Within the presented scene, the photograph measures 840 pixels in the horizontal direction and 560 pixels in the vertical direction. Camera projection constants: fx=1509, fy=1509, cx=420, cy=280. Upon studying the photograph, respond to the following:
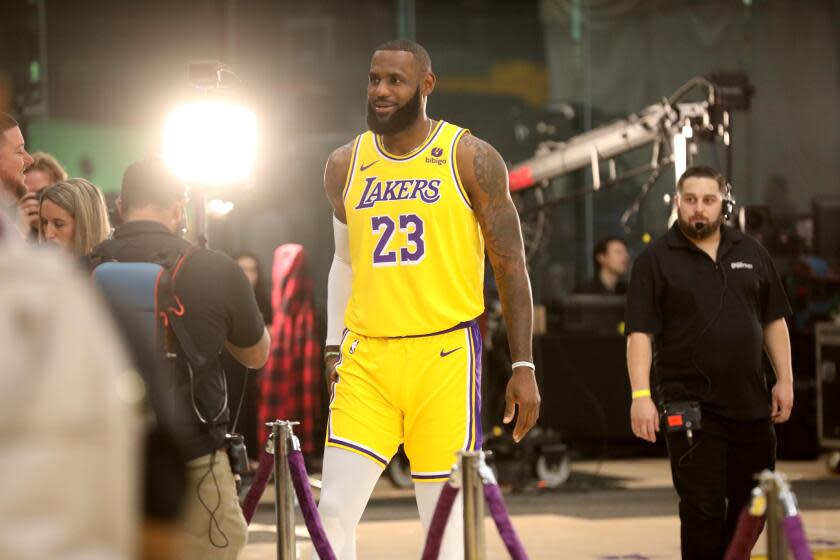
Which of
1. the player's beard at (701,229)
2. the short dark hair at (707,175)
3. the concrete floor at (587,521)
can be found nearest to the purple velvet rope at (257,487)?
the player's beard at (701,229)

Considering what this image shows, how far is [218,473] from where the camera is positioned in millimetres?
4594

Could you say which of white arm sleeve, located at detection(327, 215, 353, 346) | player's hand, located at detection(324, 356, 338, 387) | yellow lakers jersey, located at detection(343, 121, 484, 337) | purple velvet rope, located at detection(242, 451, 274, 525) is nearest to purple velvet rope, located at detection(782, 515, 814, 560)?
yellow lakers jersey, located at detection(343, 121, 484, 337)

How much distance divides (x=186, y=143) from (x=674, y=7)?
8621mm

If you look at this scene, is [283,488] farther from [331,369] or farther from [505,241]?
[505,241]

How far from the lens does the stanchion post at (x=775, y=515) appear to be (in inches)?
151

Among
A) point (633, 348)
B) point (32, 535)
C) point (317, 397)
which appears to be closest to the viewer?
point (32, 535)

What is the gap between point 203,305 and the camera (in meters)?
4.52

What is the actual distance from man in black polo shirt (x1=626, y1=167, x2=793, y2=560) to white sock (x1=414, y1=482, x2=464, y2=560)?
1280 mm

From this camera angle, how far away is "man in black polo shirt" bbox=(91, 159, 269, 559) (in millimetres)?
4504

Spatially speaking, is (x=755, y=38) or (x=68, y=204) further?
(x=755, y=38)

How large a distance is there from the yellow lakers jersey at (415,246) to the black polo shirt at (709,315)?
1192 mm

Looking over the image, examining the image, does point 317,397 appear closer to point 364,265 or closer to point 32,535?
point 364,265

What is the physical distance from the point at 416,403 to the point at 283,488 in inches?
29.0

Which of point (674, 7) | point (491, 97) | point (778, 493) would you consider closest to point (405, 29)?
point (491, 97)
